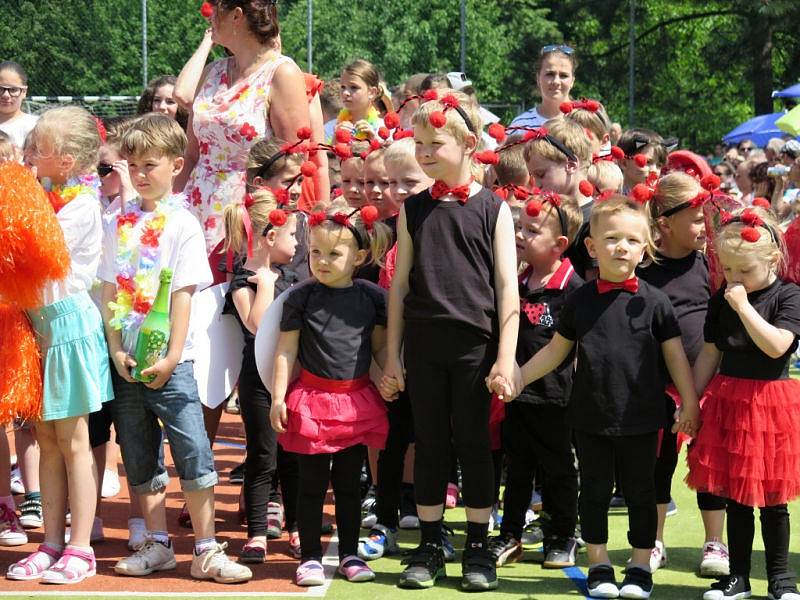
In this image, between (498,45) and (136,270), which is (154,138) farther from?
(498,45)

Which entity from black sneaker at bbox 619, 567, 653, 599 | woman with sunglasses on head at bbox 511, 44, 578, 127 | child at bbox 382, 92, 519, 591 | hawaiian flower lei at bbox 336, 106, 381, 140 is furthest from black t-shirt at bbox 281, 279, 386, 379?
hawaiian flower lei at bbox 336, 106, 381, 140

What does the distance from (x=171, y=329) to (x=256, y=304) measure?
1.65ft

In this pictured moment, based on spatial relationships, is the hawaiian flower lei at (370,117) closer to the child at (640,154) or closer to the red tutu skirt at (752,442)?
the child at (640,154)

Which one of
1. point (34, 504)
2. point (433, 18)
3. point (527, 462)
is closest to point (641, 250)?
point (527, 462)

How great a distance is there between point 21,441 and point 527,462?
287cm

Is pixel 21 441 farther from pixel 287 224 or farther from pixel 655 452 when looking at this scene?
pixel 655 452

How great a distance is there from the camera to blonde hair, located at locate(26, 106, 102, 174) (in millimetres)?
5363

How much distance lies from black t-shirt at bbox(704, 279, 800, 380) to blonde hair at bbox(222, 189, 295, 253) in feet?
6.77

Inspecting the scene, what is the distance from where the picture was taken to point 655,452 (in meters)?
5.01

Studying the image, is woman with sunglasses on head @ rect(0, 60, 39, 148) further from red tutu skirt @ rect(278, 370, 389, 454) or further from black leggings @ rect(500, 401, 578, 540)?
black leggings @ rect(500, 401, 578, 540)

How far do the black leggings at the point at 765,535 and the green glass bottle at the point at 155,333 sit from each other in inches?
98.0

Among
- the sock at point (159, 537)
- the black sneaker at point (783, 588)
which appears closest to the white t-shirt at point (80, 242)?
the sock at point (159, 537)

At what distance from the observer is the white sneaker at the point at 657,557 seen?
17.7ft

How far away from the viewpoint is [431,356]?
16.6ft
